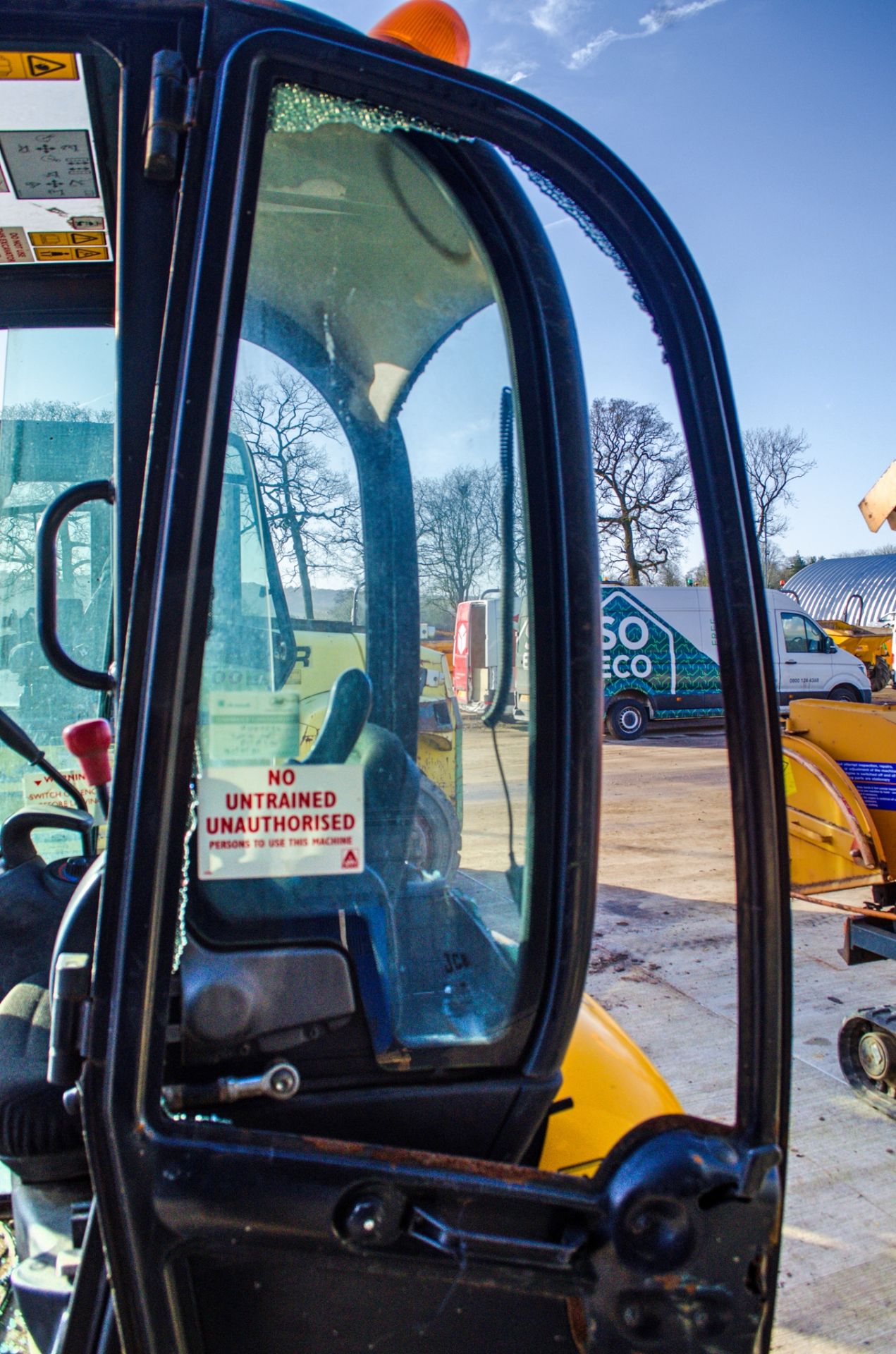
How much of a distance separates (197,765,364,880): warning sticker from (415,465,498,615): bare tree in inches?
13.5

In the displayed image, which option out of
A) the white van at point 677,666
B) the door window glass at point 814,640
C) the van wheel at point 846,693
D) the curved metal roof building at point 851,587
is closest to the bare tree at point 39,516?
the white van at point 677,666

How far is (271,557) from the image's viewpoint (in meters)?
1.15

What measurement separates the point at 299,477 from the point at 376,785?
41 centimetres

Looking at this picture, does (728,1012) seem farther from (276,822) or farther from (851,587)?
(851,587)

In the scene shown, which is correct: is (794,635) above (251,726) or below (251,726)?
above

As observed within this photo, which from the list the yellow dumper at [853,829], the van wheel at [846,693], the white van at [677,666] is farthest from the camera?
the van wheel at [846,693]

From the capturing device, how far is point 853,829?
3.80m

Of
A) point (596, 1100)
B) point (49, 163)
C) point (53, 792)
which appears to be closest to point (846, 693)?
point (53, 792)

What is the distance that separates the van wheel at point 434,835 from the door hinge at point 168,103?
0.81m

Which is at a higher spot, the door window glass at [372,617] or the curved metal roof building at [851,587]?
the curved metal roof building at [851,587]

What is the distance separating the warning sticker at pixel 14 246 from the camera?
5.67ft

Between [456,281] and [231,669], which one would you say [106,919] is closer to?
[231,669]

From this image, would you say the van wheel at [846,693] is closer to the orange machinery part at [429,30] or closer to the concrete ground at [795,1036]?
the concrete ground at [795,1036]

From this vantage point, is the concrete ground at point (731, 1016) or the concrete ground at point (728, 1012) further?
the concrete ground at point (731, 1016)
